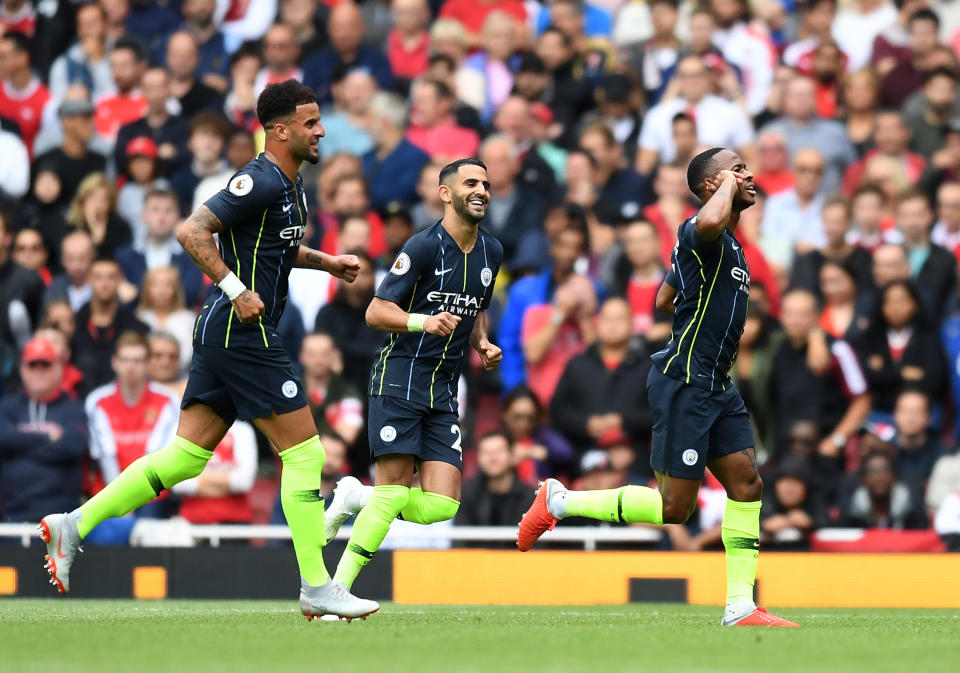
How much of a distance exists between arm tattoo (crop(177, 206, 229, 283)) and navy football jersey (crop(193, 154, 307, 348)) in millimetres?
108

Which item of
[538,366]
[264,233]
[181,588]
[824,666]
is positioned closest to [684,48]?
[538,366]

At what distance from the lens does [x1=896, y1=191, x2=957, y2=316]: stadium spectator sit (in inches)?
508

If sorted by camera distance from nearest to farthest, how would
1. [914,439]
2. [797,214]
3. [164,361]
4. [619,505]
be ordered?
[619,505], [914,439], [164,361], [797,214]

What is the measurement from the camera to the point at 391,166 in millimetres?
14883

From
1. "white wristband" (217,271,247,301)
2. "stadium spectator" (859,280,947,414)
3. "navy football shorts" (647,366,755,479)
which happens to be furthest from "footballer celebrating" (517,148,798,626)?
"stadium spectator" (859,280,947,414)

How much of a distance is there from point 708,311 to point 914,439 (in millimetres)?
4350

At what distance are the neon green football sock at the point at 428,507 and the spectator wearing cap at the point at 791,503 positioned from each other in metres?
3.50

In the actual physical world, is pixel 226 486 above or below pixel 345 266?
below

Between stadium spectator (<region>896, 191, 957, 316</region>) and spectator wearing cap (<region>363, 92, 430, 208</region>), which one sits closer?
stadium spectator (<region>896, 191, 957, 316</region>)

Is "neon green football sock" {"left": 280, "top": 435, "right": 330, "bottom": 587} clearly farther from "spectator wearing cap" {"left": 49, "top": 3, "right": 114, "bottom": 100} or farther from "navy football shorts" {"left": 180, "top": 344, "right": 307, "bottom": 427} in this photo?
"spectator wearing cap" {"left": 49, "top": 3, "right": 114, "bottom": 100}

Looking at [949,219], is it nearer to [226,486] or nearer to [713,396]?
[713,396]

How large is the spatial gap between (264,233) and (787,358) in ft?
17.7

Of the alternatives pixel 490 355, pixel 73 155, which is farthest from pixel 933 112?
pixel 73 155

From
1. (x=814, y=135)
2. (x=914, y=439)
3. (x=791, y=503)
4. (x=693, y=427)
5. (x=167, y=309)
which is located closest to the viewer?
(x=693, y=427)
